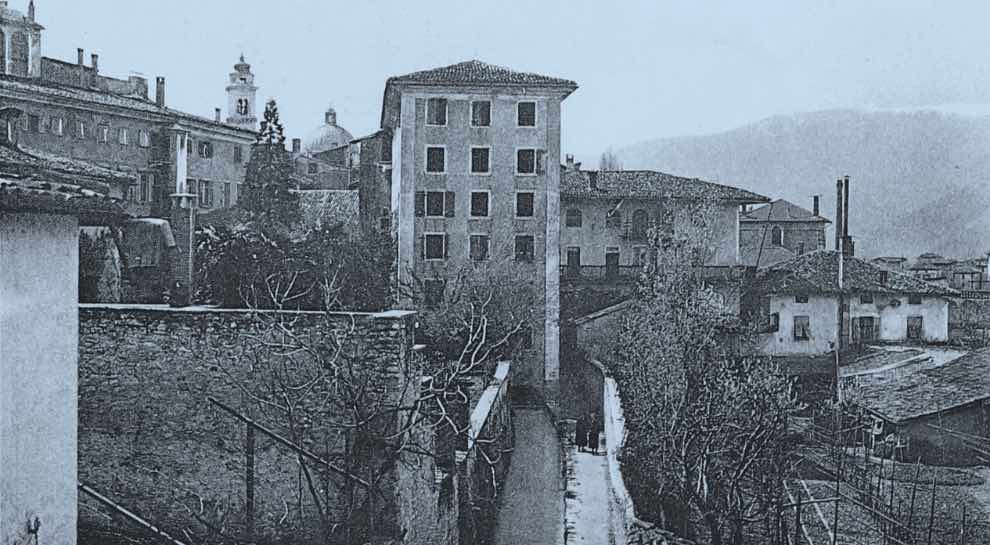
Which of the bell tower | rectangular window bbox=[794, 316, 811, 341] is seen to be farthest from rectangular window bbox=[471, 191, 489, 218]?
the bell tower

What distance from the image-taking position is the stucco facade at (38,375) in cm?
537

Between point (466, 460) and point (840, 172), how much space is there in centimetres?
5767

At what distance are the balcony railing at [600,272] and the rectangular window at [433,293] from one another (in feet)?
20.1

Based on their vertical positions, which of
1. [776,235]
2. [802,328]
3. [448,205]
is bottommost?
[802,328]

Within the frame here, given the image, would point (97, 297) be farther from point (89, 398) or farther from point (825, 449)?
point (825, 449)

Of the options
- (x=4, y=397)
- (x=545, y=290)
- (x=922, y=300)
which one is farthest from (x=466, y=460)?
(x=922, y=300)

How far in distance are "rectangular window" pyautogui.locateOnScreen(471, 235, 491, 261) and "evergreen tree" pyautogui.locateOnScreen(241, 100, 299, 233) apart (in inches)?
220

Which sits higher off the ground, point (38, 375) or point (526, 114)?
point (526, 114)

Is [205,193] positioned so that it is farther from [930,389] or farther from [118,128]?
[930,389]

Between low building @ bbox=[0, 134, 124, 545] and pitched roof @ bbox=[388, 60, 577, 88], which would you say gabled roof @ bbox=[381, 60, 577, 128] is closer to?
pitched roof @ bbox=[388, 60, 577, 88]

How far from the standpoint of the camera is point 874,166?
61188 millimetres

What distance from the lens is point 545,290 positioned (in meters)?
29.3

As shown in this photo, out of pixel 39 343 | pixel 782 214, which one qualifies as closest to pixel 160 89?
pixel 39 343

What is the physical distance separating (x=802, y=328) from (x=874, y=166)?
116ft
